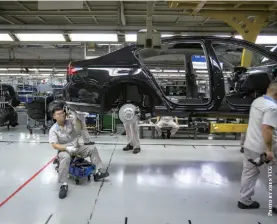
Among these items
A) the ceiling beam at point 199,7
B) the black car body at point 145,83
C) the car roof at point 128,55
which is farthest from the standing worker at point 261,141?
the ceiling beam at point 199,7

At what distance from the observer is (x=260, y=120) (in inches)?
103

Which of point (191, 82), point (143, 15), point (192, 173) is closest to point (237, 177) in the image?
point (192, 173)

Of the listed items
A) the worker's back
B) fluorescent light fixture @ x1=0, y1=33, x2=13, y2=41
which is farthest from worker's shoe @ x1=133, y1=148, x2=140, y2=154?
fluorescent light fixture @ x1=0, y1=33, x2=13, y2=41

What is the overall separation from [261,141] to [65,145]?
7.59 feet

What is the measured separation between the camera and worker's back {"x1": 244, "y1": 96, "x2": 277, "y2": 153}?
2502mm

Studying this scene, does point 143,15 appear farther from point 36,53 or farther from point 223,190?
point 36,53

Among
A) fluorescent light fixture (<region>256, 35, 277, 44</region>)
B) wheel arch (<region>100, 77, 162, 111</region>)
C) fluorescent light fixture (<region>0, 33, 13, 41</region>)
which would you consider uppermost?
fluorescent light fixture (<region>256, 35, 277, 44</region>)

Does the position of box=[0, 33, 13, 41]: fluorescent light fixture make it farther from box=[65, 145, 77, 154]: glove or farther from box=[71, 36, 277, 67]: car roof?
box=[65, 145, 77, 154]: glove

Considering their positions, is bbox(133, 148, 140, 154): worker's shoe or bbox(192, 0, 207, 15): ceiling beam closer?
bbox(192, 0, 207, 15): ceiling beam

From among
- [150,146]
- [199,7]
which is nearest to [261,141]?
[199,7]

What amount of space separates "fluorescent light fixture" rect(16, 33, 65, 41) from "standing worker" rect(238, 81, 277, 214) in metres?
6.25

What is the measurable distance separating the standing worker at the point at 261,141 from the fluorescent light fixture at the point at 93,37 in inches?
215

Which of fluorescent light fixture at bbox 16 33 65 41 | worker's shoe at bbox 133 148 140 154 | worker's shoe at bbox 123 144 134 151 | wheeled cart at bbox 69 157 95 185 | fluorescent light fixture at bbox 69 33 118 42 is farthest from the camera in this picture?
fluorescent light fixture at bbox 16 33 65 41

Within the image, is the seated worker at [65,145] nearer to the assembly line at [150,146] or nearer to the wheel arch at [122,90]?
the assembly line at [150,146]
